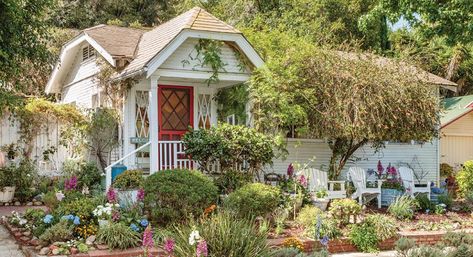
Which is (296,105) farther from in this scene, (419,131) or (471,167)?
(471,167)

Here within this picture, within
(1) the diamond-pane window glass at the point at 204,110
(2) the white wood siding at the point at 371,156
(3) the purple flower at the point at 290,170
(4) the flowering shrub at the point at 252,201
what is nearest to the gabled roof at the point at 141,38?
(1) the diamond-pane window glass at the point at 204,110

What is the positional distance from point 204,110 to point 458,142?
1185 centimetres

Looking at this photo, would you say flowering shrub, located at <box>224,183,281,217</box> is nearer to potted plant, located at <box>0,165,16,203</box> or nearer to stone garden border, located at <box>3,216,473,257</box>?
stone garden border, located at <box>3,216,473,257</box>

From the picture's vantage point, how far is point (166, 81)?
13.5m

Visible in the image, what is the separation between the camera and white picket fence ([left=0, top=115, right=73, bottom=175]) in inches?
544

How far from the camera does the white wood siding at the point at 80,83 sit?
49.6 feet

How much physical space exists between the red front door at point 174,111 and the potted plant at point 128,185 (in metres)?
2.65

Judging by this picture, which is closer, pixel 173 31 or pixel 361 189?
pixel 361 189

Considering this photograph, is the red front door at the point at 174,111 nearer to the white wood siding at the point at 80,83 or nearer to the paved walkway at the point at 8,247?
the white wood siding at the point at 80,83

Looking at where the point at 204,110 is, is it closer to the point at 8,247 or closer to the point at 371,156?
the point at 371,156

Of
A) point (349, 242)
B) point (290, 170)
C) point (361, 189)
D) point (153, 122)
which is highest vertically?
point (153, 122)

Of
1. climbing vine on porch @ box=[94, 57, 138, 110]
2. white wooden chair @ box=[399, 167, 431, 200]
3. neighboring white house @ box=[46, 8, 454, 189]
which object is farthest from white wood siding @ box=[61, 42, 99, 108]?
white wooden chair @ box=[399, 167, 431, 200]

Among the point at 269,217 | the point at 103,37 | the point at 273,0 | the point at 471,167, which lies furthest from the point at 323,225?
the point at 273,0

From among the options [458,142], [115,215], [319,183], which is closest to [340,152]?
[319,183]
